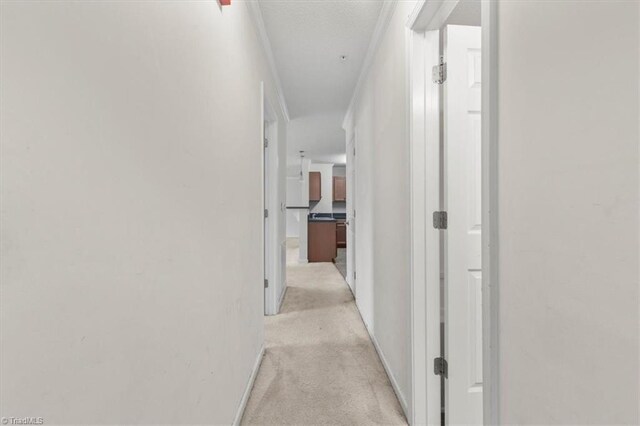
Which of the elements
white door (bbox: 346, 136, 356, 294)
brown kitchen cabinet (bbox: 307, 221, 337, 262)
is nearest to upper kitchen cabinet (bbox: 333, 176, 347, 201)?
brown kitchen cabinet (bbox: 307, 221, 337, 262)

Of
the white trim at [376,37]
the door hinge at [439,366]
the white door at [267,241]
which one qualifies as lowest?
the door hinge at [439,366]

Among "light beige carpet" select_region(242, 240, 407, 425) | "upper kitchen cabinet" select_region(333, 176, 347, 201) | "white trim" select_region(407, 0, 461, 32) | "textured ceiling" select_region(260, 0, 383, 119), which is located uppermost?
"textured ceiling" select_region(260, 0, 383, 119)

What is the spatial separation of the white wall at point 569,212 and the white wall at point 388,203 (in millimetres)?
814

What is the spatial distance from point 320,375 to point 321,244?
4228mm

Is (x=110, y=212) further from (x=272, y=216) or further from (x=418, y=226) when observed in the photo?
(x=272, y=216)

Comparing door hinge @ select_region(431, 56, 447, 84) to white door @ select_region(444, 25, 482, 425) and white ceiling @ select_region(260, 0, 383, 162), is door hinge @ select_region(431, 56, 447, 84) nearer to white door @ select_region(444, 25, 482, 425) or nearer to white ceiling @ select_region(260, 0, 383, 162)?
white door @ select_region(444, 25, 482, 425)

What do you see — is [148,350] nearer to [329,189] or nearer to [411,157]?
[411,157]

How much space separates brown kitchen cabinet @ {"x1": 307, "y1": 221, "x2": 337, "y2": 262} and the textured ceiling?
10.4 ft

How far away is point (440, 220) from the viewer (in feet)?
5.00

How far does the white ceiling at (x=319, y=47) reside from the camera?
6.61 ft

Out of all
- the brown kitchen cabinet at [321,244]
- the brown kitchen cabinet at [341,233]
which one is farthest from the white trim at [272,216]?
the brown kitchen cabinet at [341,233]

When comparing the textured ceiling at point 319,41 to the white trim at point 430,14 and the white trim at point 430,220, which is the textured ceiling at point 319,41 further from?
the white trim at point 430,220

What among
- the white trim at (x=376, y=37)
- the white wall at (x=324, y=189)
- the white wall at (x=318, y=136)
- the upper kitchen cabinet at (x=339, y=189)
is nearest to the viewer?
the white trim at (x=376, y=37)

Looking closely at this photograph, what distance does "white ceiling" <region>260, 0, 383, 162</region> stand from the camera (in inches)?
79.3
